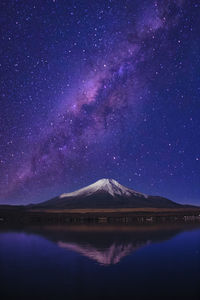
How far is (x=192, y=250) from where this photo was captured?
101 feet

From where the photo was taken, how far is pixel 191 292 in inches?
609

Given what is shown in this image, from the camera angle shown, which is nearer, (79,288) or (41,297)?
(41,297)

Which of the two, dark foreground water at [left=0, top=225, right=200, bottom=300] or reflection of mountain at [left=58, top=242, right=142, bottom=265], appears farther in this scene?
reflection of mountain at [left=58, top=242, right=142, bottom=265]

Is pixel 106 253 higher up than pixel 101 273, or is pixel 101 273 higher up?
pixel 106 253

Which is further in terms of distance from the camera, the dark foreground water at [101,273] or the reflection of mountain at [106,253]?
the reflection of mountain at [106,253]

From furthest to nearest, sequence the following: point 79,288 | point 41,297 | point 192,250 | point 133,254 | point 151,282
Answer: point 192,250
point 133,254
point 151,282
point 79,288
point 41,297

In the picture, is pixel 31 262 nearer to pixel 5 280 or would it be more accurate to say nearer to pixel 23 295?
pixel 5 280

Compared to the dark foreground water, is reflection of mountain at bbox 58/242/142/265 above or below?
above

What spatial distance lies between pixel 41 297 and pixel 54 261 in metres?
10.2

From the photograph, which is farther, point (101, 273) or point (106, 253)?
point (106, 253)

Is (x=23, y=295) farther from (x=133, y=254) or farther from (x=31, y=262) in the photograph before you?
(x=133, y=254)

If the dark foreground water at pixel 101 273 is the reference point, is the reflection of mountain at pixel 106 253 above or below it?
above

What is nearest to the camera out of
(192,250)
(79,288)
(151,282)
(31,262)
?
(79,288)

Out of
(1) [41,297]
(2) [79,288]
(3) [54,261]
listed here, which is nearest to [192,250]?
(3) [54,261]
